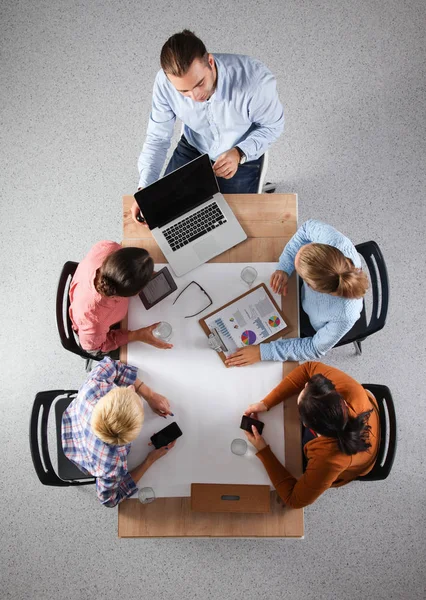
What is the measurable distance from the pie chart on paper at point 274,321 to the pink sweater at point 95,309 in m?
0.57

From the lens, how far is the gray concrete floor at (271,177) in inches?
95.2

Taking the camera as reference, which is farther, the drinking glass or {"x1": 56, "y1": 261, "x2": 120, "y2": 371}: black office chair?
{"x1": 56, "y1": 261, "x2": 120, "y2": 371}: black office chair

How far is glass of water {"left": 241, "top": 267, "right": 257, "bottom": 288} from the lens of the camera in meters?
1.86

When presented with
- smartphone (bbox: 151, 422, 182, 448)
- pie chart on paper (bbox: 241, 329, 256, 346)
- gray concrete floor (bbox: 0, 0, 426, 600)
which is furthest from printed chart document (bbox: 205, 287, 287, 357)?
gray concrete floor (bbox: 0, 0, 426, 600)

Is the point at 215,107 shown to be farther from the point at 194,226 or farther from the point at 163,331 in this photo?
the point at 163,331

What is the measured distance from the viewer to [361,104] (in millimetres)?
2863

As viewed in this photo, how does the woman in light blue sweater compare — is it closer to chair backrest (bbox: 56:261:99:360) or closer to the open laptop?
the open laptop

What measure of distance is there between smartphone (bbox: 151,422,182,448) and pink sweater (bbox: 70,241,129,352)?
1.22 feet

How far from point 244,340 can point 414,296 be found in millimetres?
1358

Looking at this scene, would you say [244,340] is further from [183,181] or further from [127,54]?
[127,54]

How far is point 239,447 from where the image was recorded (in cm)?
172

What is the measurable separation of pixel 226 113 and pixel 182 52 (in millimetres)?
390

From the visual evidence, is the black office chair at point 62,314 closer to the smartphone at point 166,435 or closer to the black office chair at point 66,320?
the black office chair at point 66,320

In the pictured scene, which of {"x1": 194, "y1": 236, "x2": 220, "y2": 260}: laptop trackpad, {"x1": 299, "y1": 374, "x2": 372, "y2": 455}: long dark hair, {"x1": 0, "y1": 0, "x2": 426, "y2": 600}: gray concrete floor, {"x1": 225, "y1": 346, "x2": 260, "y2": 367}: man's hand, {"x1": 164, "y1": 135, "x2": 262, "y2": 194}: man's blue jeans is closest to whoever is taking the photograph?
{"x1": 299, "y1": 374, "x2": 372, "y2": 455}: long dark hair
